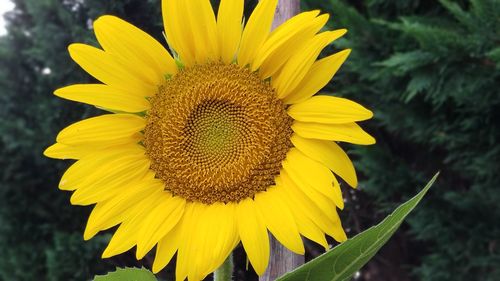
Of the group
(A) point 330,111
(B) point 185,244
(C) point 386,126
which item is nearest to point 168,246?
(B) point 185,244

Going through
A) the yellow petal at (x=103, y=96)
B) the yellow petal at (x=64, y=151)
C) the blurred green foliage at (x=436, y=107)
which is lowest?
the blurred green foliage at (x=436, y=107)

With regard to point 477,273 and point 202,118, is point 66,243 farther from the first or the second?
point 202,118

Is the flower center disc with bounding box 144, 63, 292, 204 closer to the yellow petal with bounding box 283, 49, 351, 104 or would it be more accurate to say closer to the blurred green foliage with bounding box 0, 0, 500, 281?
the yellow petal with bounding box 283, 49, 351, 104

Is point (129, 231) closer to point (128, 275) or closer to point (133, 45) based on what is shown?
point (128, 275)

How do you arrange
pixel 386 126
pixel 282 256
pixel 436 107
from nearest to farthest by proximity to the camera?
pixel 282 256
pixel 436 107
pixel 386 126

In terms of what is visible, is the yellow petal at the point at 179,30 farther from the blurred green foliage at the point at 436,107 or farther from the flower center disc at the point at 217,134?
the blurred green foliage at the point at 436,107

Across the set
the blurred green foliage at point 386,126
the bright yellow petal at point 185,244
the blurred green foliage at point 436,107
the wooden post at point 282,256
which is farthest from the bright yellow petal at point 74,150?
the blurred green foliage at point 436,107

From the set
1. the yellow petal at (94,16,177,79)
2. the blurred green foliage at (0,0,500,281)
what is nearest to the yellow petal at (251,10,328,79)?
the yellow petal at (94,16,177,79)
